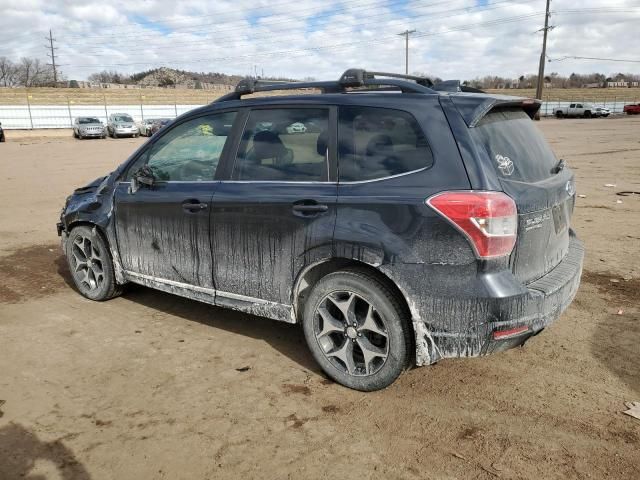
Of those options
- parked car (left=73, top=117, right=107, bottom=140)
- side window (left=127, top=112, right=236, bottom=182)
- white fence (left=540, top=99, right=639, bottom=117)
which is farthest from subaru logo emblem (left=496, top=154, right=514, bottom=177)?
white fence (left=540, top=99, right=639, bottom=117)

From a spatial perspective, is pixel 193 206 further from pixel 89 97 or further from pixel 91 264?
pixel 89 97

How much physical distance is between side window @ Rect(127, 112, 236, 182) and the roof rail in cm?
25

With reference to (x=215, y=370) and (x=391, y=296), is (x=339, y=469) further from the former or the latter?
(x=215, y=370)

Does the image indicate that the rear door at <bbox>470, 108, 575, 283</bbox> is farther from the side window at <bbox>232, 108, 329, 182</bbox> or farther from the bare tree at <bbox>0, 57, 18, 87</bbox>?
the bare tree at <bbox>0, 57, 18, 87</bbox>

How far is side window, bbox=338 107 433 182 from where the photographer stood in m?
3.16

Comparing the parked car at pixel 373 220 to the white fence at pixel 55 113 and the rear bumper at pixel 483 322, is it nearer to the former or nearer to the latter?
the rear bumper at pixel 483 322

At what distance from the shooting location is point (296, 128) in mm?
3707

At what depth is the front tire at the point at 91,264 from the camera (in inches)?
194

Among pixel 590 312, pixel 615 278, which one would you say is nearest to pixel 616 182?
pixel 615 278

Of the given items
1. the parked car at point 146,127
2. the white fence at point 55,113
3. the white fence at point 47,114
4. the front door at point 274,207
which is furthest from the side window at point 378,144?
the white fence at point 55,113

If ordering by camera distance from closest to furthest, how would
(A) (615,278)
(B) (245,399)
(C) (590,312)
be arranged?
(B) (245,399) < (C) (590,312) < (A) (615,278)

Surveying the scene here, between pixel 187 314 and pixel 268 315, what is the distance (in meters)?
1.32

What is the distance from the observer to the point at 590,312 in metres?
4.59

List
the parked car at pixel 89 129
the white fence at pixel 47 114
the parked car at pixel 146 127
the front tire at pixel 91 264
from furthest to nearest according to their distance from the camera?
the white fence at pixel 47 114, the parked car at pixel 146 127, the parked car at pixel 89 129, the front tire at pixel 91 264
